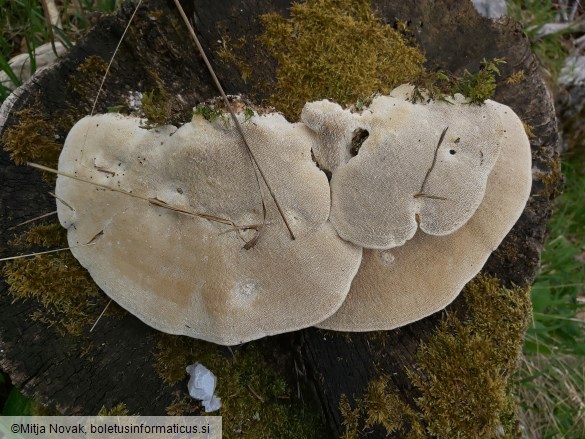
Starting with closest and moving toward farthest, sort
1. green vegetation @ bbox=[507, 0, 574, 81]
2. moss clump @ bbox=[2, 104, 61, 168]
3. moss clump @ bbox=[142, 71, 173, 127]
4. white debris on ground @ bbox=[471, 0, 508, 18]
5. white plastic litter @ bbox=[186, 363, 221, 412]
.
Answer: moss clump @ bbox=[142, 71, 173, 127] < moss clump @ bbox=[2, 104, 61, 168] < white plastic litter @ bbox=[186, 363, 221, 412] < white debris on ground @ bbox=[471, 0, 508, 18] < green vegetation @ bbox=[507, 0, 574, 81]

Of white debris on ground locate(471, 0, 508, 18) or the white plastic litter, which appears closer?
the white plastic litter

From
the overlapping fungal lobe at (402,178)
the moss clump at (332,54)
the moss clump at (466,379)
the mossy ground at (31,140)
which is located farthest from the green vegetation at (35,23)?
the moss clump at (466,379)

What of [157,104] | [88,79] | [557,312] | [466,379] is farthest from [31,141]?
[557,312]

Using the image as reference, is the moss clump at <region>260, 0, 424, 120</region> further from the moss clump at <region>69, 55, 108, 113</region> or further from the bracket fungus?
the moss clump at <region>69, 55, 108, 113</region>

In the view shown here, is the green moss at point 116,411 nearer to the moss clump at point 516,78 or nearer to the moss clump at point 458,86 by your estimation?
the moss clump at point 458,86

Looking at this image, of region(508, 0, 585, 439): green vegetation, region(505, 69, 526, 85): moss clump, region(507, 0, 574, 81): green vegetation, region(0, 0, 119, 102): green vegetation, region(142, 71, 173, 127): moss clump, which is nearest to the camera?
region(142, 71, 173, 127): moss clump

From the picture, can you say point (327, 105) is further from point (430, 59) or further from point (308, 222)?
point (430, 59)

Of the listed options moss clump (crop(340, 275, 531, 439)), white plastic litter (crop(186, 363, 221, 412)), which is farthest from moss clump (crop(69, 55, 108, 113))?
moss clump (crop(340, 275, 531, 439))
